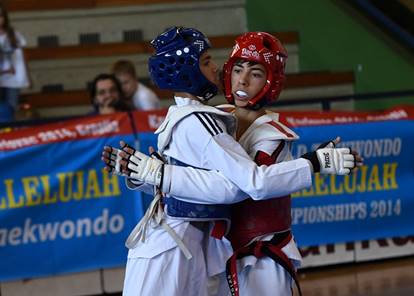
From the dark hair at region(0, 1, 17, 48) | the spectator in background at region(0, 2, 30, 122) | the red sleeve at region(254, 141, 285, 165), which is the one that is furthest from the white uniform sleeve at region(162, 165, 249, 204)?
the dark hair at region(0, 1, 17, 48)

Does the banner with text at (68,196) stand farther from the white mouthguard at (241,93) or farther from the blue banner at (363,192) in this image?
the white mouthguard at (241,93)

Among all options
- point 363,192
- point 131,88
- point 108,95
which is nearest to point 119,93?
point 108,95

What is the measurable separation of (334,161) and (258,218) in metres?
0.38

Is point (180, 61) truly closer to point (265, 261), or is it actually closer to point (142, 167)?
point (142, 167)

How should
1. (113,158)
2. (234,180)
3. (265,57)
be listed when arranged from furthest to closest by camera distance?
(265,57) < (113,158) < (234,180)

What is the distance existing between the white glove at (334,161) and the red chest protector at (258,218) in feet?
0.62

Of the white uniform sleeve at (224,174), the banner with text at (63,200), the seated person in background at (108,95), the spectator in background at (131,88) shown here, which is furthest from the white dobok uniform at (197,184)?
the spectator in background at (131,88)

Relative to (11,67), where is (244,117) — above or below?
below

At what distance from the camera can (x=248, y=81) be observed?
3332 millimetres

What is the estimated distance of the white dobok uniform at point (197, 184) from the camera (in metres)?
3.09

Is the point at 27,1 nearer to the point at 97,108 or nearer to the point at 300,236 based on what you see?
the point at 97,108

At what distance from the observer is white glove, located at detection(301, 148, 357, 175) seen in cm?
315

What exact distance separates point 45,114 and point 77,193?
299 centimetres

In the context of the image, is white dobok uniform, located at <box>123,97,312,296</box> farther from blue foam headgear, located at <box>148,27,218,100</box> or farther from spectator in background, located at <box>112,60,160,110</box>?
spectator in background, located at <box>112,60,160,110</box>
